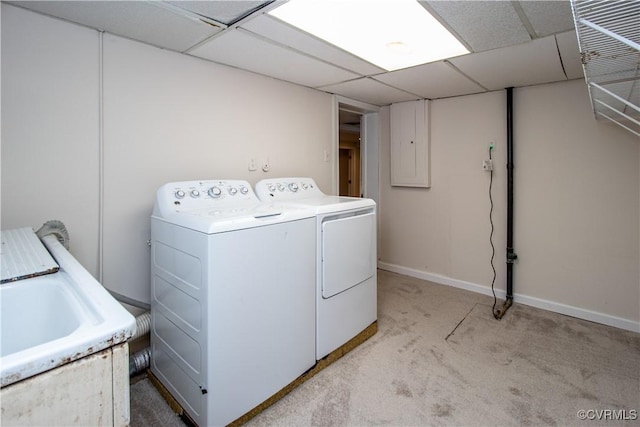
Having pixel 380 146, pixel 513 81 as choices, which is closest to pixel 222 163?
pixel 380 146

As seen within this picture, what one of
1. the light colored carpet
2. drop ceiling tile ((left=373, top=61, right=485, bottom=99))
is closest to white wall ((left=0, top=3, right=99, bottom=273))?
the light colored carpet

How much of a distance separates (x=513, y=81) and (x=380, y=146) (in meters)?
1.58

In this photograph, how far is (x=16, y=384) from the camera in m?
0.59

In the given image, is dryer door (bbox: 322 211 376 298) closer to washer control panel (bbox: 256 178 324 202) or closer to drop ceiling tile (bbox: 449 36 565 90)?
washer control panel (bbox: 256 178 324 202)

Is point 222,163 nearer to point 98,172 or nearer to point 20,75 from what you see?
point 98,172

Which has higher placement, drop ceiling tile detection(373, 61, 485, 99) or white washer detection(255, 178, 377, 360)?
drop ceiling tile detection(373, 61, 485, 99)

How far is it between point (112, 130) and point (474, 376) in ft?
8.50

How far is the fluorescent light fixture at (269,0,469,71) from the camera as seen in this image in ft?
5.03

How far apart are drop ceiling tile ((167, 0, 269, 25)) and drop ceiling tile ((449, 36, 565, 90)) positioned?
1.42 m

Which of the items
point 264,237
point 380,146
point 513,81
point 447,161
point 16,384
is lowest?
point 16,384

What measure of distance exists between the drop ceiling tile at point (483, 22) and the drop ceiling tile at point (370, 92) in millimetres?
995

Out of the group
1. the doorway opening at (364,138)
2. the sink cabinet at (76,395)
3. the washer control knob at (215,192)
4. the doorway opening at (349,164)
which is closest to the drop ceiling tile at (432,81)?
the doorway opening at (364,138)

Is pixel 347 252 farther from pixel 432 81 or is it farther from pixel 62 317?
pixel 432 81

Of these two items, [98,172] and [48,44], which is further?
[98,172]
